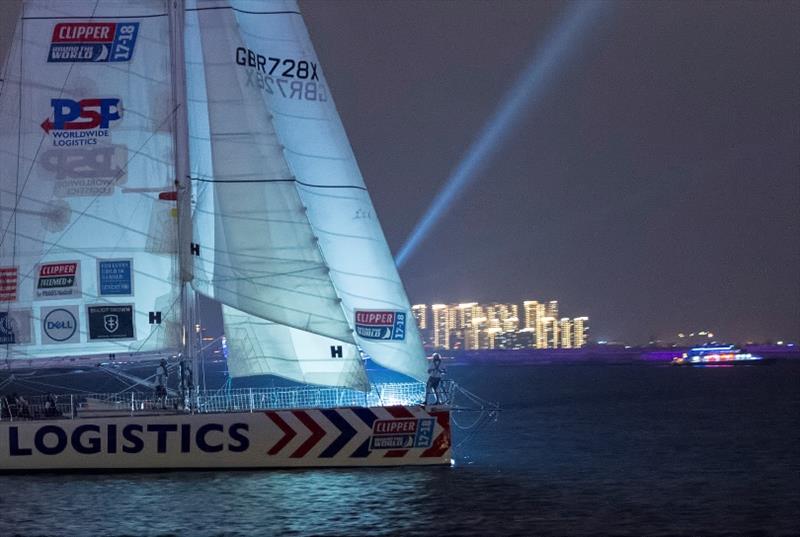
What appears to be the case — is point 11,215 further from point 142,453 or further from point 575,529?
point 575,529

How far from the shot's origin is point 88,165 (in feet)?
79.2

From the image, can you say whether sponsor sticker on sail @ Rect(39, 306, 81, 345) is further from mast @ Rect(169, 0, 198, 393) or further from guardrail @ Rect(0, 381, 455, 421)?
mast @ Rect(169, 0, 198, 393)

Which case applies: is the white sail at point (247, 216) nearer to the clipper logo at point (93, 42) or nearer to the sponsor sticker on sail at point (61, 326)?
the clipper logo at point (93, 42)

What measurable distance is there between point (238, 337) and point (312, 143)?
3894mm

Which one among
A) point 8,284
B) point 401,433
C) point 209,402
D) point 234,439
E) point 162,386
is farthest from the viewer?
point 8,284

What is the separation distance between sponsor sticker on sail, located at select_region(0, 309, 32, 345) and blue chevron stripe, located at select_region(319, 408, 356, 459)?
578 cm

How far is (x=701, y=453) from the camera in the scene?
31938 mm

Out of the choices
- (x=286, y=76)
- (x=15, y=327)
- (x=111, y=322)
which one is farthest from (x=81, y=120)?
(x=15, y=327)

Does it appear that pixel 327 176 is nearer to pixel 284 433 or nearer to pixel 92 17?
pixel 284 433

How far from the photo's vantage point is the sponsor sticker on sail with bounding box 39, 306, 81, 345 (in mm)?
24016

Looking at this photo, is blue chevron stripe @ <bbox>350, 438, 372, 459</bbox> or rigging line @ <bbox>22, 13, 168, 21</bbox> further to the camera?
rigging line @ <bbox>22, 13, 168, 21</bbox>

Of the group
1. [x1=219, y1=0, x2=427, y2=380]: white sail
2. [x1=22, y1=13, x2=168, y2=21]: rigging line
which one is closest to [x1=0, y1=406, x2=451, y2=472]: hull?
[x1=219, y1=0, x2=427, y2=380]: white sail

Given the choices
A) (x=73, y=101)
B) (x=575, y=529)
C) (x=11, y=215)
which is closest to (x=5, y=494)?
(x=11, y=215)

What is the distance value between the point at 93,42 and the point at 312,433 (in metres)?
8.16
